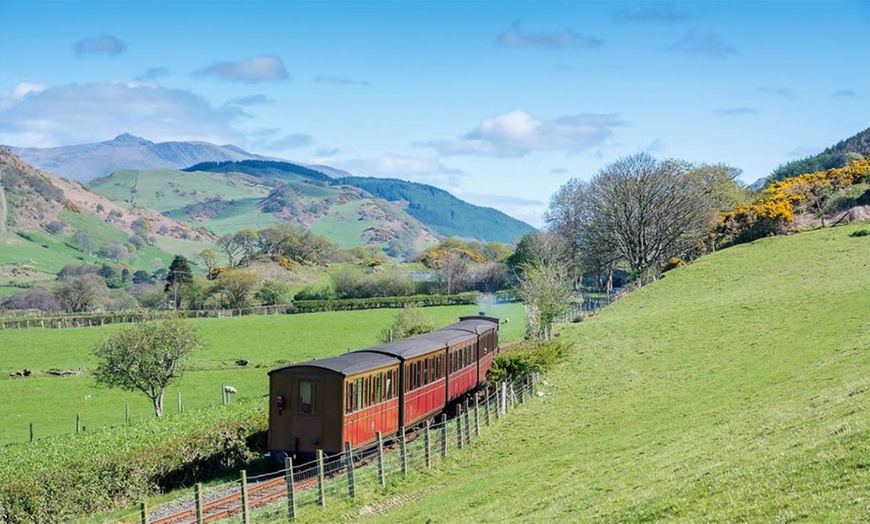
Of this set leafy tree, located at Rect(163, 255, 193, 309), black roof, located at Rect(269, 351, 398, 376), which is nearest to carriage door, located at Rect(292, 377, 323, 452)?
black roof, located at Rect(269, 351, 398, 376)

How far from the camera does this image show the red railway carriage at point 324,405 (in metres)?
21.3

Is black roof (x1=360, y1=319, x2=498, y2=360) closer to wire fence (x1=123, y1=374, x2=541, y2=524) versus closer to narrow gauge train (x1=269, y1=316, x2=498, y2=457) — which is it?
narrow gauge train (x1=269, y1=316, x2=498, y2=457)

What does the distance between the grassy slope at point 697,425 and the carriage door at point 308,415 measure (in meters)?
3.25

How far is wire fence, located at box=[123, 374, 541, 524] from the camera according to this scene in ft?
55.2

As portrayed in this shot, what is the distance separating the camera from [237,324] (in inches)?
3189

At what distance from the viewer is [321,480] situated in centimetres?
1772

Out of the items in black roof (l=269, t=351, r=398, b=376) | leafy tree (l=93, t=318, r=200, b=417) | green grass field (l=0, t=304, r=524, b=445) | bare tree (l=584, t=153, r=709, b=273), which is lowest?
green grass field (l=0, t=304, r=524, b=445)

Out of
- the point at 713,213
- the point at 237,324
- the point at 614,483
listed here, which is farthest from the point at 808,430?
the point at 237,324

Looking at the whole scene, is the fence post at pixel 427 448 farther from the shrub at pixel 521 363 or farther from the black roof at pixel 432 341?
the shrub at pixel 521 363

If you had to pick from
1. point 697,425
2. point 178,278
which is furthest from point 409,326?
point 178,278

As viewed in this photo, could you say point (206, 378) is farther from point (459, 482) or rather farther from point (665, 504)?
point (665, 504)

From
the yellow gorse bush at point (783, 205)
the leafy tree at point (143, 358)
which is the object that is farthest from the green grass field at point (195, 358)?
the yellow gorse bush at point (783, 205)

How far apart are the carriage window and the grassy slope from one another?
3709 millimetres

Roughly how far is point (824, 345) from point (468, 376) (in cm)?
1347
